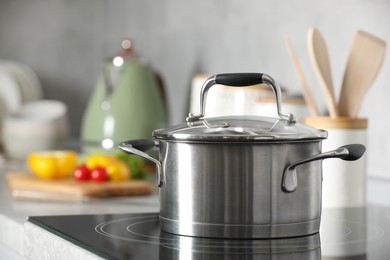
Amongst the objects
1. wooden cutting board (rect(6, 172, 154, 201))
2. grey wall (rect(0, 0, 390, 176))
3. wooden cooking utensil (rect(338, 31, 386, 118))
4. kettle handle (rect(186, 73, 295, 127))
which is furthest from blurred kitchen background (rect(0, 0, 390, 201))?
kettle handle (rect(186, 73, 295, 127))

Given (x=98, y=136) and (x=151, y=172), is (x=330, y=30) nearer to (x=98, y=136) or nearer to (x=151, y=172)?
(x=151, y=172)

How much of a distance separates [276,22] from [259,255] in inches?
40.7

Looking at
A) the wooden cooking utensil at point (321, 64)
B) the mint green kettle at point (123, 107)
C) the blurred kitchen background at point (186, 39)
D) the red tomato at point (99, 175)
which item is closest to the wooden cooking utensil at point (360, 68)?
the wooden cooking utensil at point (321, 64)

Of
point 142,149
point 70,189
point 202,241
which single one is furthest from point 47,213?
point 202,241

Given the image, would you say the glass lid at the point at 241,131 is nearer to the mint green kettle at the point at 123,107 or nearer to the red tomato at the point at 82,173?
the red tomato at the point at 82,173

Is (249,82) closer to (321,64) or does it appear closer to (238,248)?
(238,248)

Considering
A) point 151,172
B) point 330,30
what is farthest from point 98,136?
point 330,30

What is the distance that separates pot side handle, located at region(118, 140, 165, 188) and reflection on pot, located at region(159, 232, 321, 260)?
7cm

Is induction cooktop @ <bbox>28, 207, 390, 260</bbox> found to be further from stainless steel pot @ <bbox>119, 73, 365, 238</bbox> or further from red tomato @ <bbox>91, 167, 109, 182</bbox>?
red tomato @ <bbox>91, 167, 109, 182</bbox>

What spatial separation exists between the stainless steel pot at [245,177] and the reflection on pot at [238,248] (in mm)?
12

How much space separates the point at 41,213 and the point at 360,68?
1.80 ft

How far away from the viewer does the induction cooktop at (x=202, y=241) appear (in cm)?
89

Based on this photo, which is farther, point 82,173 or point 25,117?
point 25,117

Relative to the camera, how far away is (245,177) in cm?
96
